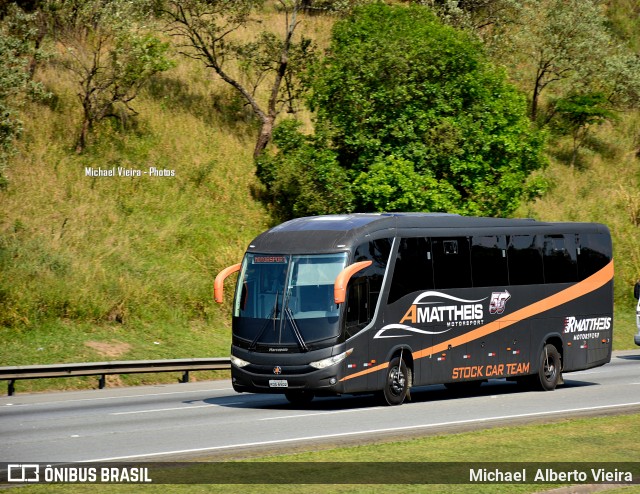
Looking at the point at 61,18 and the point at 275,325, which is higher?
the point at 61,18

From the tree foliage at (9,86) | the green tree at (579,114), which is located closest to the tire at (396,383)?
the tree foliage at (9,86)

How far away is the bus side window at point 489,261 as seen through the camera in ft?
73.6

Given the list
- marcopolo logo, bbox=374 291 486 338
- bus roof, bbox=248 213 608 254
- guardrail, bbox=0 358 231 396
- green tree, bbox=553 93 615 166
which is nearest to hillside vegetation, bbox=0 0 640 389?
guardrail, bbox=0 358 231 396

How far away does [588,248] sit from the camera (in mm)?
25641

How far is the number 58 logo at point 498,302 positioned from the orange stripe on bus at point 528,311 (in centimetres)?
22

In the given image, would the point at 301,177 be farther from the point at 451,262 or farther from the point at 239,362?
the point at 239,362

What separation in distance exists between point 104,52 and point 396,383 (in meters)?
26.8

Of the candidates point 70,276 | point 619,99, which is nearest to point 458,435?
point 70,276

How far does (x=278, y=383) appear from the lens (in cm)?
1892

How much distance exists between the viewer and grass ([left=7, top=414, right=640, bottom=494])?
1071 centimetres

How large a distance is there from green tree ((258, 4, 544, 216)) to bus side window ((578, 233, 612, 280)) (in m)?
10.1

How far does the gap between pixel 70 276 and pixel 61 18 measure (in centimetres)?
1368

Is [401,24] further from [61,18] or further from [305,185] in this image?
[61,18]

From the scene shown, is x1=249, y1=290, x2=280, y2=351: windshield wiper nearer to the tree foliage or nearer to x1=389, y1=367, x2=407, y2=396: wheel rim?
x1=389, y1=367, x2=407, y2=396: wheel rim
